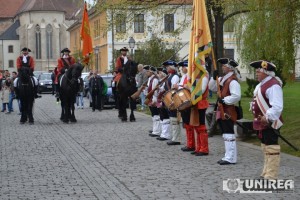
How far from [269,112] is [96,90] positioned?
20.3 meters

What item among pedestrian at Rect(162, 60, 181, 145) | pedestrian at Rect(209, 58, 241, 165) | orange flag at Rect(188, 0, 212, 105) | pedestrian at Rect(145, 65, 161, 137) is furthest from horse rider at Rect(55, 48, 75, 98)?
pedestrian at Rect(209, 58, 241, 165)

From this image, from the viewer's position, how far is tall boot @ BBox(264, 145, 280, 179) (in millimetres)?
10453

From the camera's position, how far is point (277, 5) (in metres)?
15.2

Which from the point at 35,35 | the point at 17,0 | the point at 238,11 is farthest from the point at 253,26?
the point at 17,0

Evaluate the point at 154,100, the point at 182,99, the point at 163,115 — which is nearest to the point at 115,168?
the point at 182,99

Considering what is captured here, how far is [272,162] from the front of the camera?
34.3ft

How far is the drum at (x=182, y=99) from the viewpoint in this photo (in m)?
14.2

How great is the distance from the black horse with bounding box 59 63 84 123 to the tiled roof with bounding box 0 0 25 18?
4489 inches

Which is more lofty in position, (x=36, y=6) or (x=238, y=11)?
(x=36, y=6)

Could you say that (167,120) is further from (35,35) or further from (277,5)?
(35,35)

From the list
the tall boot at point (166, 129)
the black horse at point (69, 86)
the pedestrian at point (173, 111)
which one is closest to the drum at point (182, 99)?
the pedestrian at point (173, 111)

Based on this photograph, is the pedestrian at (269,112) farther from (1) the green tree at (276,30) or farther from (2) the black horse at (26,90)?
(2) the black horse at (26,90)

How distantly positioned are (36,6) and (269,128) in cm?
10291

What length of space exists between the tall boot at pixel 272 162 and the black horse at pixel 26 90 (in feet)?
45.7
